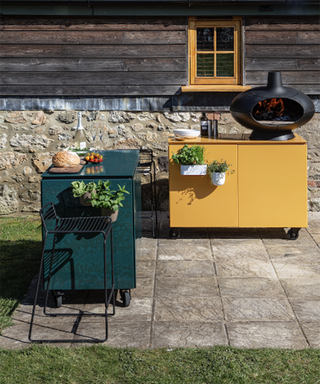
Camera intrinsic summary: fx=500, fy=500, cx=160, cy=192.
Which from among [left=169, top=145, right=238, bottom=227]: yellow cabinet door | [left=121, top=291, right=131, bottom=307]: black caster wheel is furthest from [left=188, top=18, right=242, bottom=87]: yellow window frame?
[left=121, top=291, right=131, bottom=307]: black caster wheel

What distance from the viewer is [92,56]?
672cm

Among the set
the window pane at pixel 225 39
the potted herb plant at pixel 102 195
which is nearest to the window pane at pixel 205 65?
the window pane at pixel 225 39

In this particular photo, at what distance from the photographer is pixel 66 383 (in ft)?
10.4

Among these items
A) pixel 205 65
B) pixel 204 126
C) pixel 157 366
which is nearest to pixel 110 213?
pixel 157 366

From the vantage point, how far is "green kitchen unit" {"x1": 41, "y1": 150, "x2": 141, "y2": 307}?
4.09m

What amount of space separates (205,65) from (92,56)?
5.04 ft

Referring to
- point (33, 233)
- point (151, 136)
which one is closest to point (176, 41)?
point (151, 136)

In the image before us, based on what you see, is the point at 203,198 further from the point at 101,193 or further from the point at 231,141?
the point at 101,193

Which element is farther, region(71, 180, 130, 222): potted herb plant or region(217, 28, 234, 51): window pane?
region(217, 28, 234, 51): window pane

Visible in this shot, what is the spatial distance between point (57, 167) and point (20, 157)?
3013mm

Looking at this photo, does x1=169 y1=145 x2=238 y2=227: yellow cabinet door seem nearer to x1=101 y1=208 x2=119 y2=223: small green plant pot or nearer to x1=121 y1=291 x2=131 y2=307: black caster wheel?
x1=121 y1=291 x2=131 y2=307: black caster wheel

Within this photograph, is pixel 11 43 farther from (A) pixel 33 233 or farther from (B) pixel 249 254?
(B) pixel 249 254

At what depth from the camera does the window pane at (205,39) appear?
675 cm

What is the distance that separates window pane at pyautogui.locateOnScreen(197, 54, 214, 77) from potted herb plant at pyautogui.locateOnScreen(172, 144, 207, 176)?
1.59 metres
